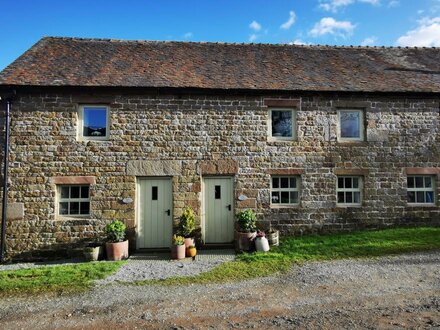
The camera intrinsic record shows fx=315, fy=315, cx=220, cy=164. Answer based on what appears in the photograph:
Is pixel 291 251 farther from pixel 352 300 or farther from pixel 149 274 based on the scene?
pixel 149 274

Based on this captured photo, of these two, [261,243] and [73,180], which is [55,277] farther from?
[261,243]

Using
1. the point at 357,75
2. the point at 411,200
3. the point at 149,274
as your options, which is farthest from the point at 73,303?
the point at 357,75

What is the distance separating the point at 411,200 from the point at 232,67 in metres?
7.34

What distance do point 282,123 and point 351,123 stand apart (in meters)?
2.28

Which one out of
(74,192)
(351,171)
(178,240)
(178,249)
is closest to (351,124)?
(351,171)

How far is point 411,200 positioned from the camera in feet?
33.1

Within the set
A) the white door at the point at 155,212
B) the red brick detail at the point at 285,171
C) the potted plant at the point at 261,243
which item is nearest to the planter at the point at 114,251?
the white door at the point at 155,212

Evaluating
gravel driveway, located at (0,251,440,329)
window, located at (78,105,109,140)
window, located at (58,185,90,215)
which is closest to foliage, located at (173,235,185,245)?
gravel driveway, located at (0,251,440,329)

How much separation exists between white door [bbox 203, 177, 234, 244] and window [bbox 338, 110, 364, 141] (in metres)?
4.03

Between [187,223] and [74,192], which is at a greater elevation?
[74,192]

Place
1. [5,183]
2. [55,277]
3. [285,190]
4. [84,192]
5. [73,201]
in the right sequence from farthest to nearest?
[285,190] → [84,192] → [73,201] → [5,183] → [55,277]

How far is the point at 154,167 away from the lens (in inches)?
367

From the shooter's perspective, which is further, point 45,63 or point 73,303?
point 45,63

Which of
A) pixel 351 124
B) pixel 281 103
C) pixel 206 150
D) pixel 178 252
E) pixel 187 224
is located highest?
pixel 281 103
